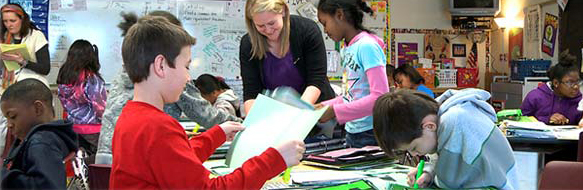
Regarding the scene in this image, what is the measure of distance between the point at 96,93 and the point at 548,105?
11.4 ft

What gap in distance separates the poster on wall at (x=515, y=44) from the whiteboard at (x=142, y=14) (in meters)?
2.49

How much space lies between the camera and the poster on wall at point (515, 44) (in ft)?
22.8

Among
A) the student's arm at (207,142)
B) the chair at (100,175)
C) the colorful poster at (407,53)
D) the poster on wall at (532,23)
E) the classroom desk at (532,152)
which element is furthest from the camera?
the colorful poster at (407,53)

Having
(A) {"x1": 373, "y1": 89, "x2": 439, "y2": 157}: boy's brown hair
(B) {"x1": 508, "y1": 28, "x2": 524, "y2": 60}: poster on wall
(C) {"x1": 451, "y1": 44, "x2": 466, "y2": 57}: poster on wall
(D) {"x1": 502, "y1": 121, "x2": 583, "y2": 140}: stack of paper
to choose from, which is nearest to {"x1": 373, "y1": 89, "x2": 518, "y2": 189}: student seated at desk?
(A) {"x1": 373, "y1": 89, "x2": 439, "y2": 157}: boy's brown hair

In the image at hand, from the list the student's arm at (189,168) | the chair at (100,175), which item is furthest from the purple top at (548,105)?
the student's arm at (189,168)

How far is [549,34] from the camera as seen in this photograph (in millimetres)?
6316

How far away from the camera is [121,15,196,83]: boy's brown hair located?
1245mm

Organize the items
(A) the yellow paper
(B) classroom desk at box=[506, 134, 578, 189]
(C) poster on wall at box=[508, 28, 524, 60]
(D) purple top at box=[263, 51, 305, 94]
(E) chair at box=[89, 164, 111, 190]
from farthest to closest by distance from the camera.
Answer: (C) poster on wall at box=[508, 28, 524, 60]
(A) the yellow paper
(B) classroom desk at box=[506, 134, 578, 189]
(D) purple top at box=[263, 51, 305, 94]
(E) chair at box=[89, 164, 111, 190]

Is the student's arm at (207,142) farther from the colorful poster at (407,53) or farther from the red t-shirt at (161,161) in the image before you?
the colorful poster at (407,53)

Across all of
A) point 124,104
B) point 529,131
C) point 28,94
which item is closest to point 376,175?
point 124,104

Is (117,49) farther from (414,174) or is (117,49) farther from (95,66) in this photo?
(414,174)

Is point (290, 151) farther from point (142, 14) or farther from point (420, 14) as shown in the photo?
point (420, 14)

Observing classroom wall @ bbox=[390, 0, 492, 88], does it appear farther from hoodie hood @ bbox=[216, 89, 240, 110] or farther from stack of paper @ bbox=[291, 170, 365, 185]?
stack of paper @ bbox=[291, 170, 365, 185]

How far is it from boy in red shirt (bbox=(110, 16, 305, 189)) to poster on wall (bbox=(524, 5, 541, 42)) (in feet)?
19.9
